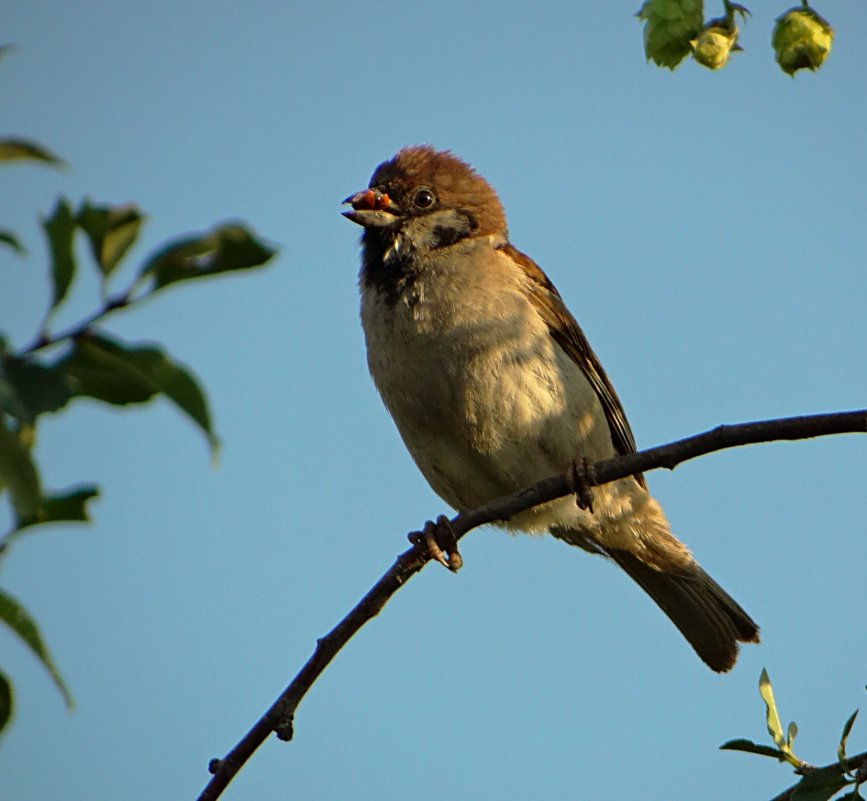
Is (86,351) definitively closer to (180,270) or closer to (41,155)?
(180,270)

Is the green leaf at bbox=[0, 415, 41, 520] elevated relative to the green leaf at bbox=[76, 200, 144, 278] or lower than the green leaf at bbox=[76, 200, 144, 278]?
lower

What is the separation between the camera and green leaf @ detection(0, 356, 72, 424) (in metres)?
1.37

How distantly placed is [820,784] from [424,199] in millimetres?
3681

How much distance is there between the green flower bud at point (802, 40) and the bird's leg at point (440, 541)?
7.54 feet

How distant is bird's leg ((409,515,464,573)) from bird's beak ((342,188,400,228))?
1.58 metres

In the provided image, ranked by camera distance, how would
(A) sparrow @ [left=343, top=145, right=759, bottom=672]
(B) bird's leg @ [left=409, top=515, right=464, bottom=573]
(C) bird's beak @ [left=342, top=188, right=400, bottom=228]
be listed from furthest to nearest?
1. (C) bird's beak @ [left=342, top=188, right=400, bottom=228]
2. (A) sparrow @ [left=343, top=145, right=759, bottom=672]
3. (B) bird's leg @ [left=409, top=515, right=464, bottom=573]

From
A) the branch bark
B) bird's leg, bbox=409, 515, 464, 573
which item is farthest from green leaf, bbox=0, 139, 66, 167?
bird's leg, bbox=409, 515, 464, 573

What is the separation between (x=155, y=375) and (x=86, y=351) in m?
0.09

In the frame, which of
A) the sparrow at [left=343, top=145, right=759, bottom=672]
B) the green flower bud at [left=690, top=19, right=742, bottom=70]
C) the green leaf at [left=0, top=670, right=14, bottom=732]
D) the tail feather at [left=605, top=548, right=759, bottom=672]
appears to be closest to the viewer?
the green leaf at [left=0, top=670, right=14, bottom=732]

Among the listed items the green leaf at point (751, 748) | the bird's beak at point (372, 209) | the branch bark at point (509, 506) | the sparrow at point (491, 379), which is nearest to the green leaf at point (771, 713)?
the green leaf at point (751, 748)

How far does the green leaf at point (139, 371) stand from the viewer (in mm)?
1512

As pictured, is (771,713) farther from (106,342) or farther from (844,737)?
(106,342)

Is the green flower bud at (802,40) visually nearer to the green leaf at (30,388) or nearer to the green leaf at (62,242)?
the green leaf at (62,242)

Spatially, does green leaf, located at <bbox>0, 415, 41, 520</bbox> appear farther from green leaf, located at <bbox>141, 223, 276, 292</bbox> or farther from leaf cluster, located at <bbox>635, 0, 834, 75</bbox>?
leaf cluster, located at <bbox>635, 0, 834, 75</bbox>
